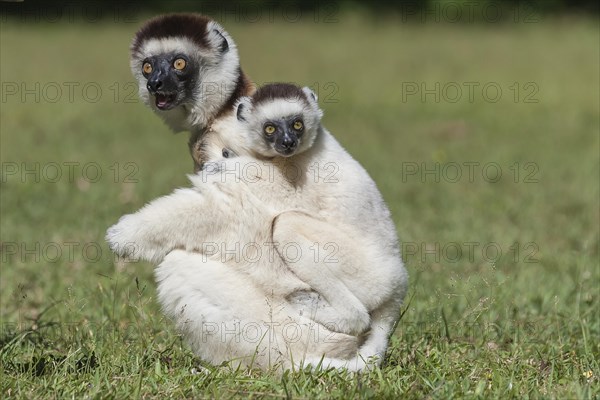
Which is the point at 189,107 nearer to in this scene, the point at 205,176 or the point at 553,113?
the point at 205,176

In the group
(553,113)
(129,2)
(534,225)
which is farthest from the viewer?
(129,2)

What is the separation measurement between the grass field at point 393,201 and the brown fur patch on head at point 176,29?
107 cm

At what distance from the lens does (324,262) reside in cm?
345

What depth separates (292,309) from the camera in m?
3.54

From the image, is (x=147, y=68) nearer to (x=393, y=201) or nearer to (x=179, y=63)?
(x=179, y=63)

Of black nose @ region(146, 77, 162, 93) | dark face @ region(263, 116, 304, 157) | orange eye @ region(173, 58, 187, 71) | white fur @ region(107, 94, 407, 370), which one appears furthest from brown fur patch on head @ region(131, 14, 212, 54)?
white fur @ region(107, 94, 407, 370)

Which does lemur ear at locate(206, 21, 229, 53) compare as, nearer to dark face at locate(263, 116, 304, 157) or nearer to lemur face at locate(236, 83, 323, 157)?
lemur face at locate(236, 83, 323, 157)

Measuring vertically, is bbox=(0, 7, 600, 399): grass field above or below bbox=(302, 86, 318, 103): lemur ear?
below

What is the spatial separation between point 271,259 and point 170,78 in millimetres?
965

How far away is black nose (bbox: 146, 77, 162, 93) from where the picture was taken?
3889 mm

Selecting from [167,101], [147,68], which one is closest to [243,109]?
[167,101]

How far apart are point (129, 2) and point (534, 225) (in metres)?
23.4

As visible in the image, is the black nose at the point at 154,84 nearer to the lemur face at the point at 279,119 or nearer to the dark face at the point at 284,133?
the lemur face at the point at 279,119

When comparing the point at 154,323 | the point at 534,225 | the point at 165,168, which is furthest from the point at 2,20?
the point at 154,323
